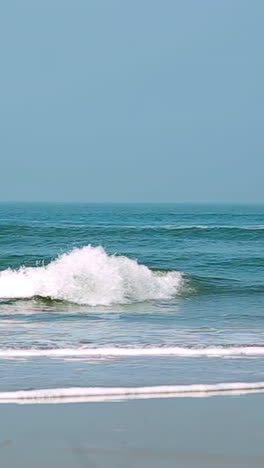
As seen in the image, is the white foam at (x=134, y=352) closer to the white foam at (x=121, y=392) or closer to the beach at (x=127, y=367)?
the beach at (x=127, y=367)

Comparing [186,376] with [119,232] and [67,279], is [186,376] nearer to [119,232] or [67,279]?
[67,279]

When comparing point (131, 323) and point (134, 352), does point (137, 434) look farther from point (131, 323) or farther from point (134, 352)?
point (131, 323)

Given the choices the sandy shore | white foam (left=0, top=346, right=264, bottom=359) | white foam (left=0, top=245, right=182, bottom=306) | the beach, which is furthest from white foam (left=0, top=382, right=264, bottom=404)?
white foam (left=0, top=245, right=182, bottom=306)

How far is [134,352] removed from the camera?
8141mm

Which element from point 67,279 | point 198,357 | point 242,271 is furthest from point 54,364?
point 242,271

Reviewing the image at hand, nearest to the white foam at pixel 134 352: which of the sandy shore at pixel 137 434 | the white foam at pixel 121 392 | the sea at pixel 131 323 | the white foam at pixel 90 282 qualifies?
the sea at pixel 131 323

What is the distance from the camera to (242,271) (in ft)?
64.2

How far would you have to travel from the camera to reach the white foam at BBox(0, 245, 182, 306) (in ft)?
47.3

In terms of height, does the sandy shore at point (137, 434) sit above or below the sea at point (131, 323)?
above

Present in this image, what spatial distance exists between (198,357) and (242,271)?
1186cm

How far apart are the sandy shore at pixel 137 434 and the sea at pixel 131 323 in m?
0.44

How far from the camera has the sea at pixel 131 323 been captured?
6.68 meters

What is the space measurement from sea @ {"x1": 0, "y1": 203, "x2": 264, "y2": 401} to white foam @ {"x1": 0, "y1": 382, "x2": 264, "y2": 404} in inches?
0.4

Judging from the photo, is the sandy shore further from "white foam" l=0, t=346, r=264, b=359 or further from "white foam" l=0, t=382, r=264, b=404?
"white foam" l=0, t=346, r=264, b=359
